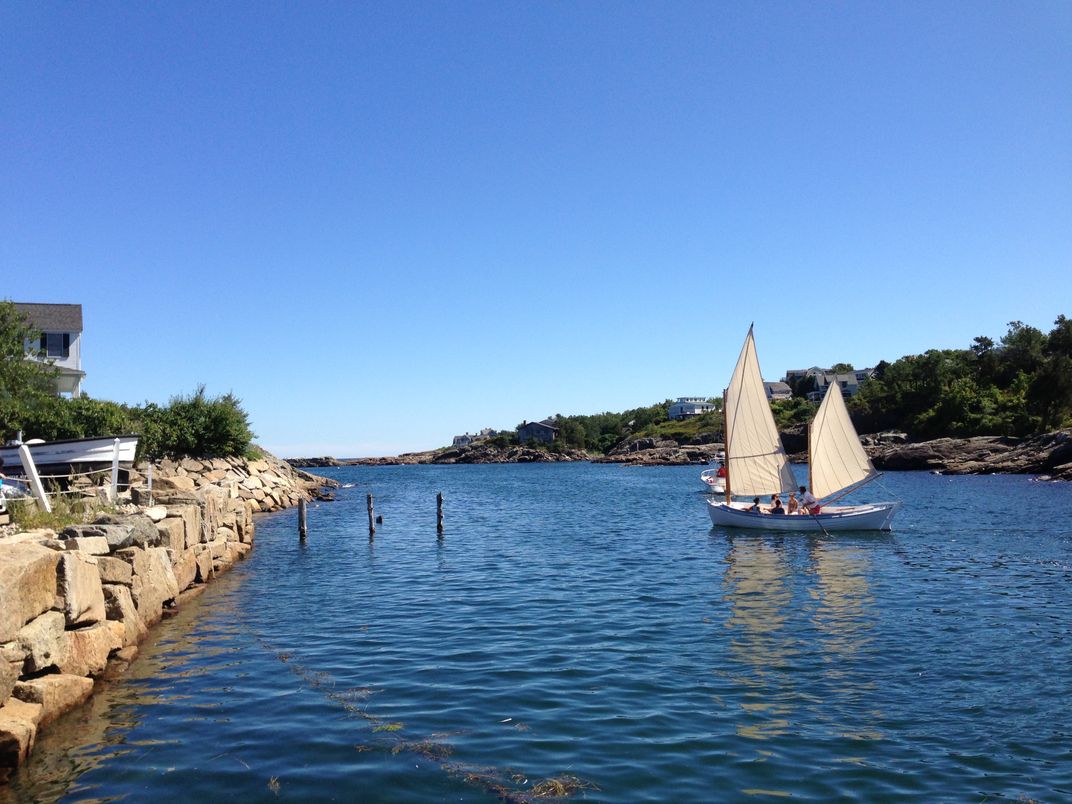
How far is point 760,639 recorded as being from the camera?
580 inches

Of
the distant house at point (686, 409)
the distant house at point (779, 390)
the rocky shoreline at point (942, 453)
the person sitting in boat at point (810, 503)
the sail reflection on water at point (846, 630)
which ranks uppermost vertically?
the distant house at point (779, 390)

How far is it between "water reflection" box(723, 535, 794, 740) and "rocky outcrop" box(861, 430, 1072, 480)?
46.1 m

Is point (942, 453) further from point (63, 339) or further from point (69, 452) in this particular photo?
point (69, 452)

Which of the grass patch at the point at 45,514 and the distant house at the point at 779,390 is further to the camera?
the distant house at the point at 779,390

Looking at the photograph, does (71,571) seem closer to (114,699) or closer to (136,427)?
(114,699)

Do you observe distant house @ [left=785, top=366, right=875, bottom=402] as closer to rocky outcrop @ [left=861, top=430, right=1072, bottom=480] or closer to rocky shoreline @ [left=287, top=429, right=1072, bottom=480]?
rocky shoreline @ [left=287, top=429, right=1072, bottom=480]

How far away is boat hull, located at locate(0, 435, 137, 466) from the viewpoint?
78.8 feet

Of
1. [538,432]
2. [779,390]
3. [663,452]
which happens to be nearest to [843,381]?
[779,390]

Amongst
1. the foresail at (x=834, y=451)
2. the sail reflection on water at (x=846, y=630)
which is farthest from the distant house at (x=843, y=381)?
the sail reflection on water at (x=846, y=630)

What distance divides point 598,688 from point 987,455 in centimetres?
7668

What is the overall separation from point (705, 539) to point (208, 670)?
22.6 meters

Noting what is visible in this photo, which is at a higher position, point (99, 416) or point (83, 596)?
point (99, 416)

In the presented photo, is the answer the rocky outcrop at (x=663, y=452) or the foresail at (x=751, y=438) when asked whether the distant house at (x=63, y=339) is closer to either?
the foresail at (x=751, y=438)

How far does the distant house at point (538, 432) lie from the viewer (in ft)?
580
